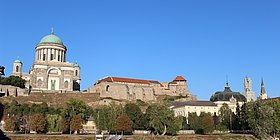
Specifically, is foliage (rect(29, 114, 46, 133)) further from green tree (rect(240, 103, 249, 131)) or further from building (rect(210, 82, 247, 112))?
building (rect(210, 82, 247, 112))

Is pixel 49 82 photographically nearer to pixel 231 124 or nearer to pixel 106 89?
pixel 106 89

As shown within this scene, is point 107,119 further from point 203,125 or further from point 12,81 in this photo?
point 12,81

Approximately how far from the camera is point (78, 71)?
106 m

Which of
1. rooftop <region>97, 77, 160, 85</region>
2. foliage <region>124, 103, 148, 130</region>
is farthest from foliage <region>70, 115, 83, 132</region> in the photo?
rooftop <region>97, 77, 160, 85</region>

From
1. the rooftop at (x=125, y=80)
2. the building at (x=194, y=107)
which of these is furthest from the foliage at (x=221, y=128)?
the rooftop at (x=125, y=80)

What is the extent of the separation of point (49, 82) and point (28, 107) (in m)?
21.4

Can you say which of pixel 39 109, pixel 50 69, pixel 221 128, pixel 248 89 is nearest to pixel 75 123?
pixel 39 109

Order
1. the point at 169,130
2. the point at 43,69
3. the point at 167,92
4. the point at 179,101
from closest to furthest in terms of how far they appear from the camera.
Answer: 1. the point at 169,130
2. the point at 43,69
3. the point at 179,101
4. the point at 167,92

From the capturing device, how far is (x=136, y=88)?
9919 cm

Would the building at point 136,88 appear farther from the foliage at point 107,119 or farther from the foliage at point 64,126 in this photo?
the foliage at point 64,126

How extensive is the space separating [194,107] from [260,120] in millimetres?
35810

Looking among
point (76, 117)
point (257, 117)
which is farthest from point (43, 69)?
point (257, 117)

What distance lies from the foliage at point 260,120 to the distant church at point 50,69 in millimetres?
52052

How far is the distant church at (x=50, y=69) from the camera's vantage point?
88438 millimetres
